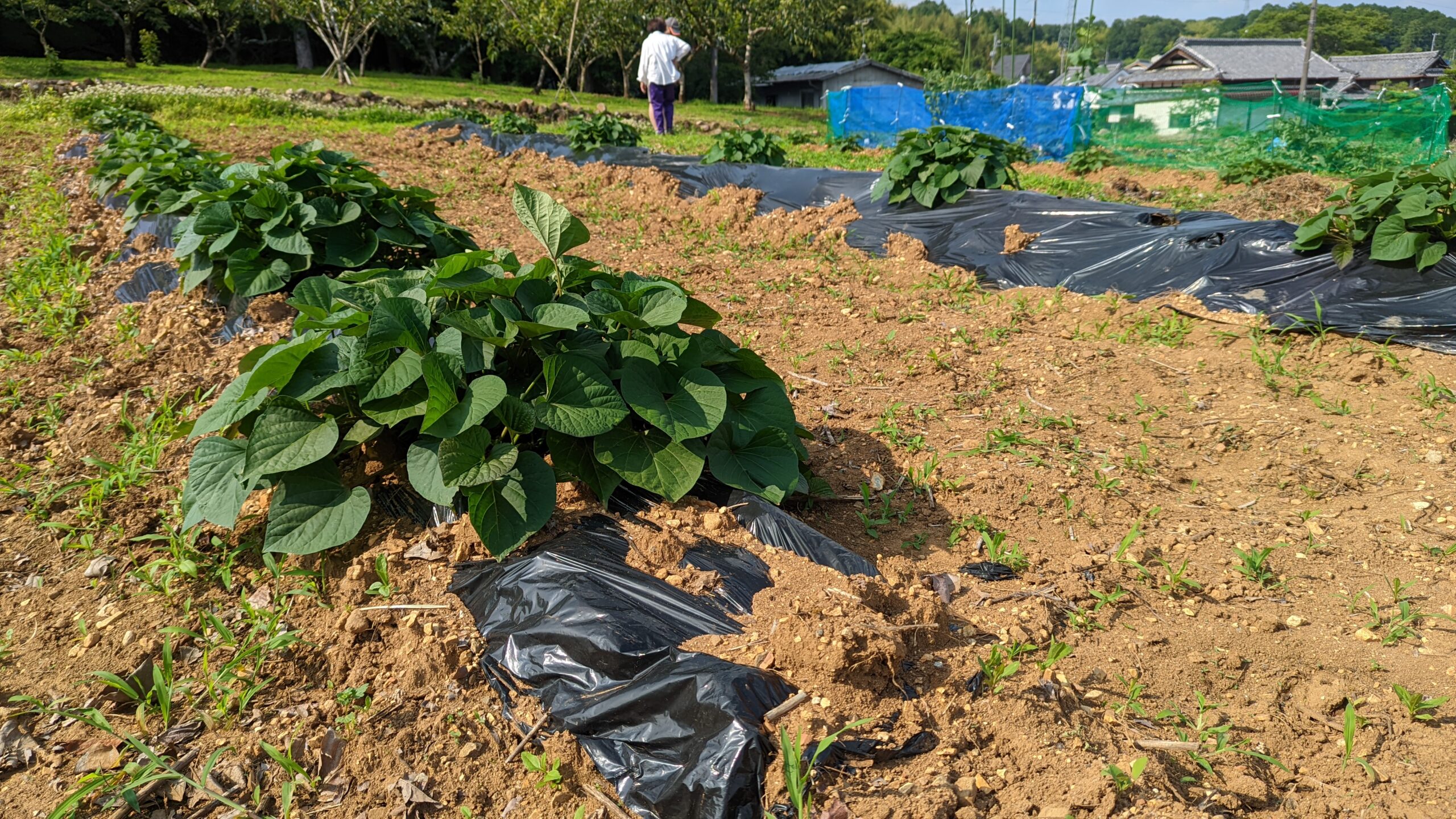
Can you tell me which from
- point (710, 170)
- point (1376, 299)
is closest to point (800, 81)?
point (710, 170)

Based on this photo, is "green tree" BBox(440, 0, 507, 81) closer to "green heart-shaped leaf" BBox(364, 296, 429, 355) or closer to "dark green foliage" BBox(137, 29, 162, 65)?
"dark green foliage" BBox(137, 29, 162, 65)

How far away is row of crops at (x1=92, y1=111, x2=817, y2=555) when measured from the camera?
205 cm

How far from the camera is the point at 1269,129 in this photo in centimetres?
1152

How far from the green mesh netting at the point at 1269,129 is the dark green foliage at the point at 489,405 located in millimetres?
10649

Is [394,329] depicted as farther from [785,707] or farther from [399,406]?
[785,707]

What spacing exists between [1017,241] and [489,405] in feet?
14.6

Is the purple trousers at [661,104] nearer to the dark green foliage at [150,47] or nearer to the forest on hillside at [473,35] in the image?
the forest on hillside at [473,35]

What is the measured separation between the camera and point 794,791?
143 centimetres

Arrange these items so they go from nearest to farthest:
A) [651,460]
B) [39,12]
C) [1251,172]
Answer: [651,460] < [1251,172] < [39,12]

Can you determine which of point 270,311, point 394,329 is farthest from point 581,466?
point 270,311

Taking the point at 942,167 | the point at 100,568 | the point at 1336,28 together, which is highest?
the point at 1336,28

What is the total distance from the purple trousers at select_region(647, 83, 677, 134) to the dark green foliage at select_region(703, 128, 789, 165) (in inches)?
214

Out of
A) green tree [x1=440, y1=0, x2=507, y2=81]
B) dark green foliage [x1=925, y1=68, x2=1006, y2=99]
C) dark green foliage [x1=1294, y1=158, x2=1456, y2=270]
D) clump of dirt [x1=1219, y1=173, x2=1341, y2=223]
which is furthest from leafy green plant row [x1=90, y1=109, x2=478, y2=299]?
green tree [x1=440, y1=0, x2=507, y2=81]

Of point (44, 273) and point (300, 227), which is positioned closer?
point (300, 227)
